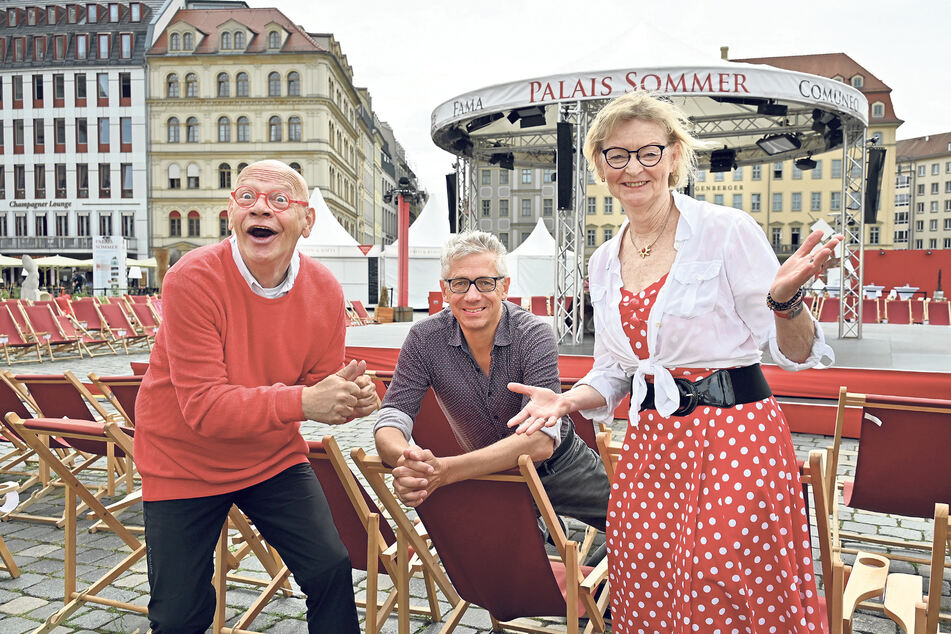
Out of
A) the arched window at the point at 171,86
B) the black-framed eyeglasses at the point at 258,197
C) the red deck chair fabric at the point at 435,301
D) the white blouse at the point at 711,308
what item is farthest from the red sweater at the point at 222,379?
the arched window at the point at 171,86

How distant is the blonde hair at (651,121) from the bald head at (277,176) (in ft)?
3.14

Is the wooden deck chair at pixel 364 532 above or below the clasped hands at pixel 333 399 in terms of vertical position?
below

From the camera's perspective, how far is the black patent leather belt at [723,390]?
77.9 inches

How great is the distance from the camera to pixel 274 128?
56.2m

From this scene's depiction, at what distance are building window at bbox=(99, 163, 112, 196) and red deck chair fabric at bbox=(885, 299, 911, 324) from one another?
177ft

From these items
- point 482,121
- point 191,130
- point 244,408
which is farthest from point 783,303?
point 191,130

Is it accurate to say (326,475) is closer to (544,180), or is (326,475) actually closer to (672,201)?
(672,201)

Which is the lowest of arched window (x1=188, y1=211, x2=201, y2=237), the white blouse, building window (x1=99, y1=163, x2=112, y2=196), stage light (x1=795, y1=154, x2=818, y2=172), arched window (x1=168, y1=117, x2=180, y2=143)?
the white blouse

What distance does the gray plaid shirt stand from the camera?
9.31 ft

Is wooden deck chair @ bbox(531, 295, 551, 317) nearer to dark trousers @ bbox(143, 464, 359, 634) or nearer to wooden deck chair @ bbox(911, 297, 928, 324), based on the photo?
wooden deck chair @ bbox(911, 297, 928, 324)

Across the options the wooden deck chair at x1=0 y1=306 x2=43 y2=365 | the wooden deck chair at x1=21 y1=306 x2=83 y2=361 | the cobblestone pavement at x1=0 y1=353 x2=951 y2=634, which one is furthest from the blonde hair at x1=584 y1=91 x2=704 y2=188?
the wooden deck chair at x1=21 y1=306 x2=83 y2=361

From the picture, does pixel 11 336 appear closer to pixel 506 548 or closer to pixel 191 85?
pixel 506 548

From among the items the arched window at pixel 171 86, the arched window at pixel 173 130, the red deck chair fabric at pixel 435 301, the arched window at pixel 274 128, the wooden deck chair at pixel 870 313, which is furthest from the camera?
the arched window at pixel 173 130

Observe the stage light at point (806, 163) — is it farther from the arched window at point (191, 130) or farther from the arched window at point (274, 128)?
the arched window at point (191, 130)
